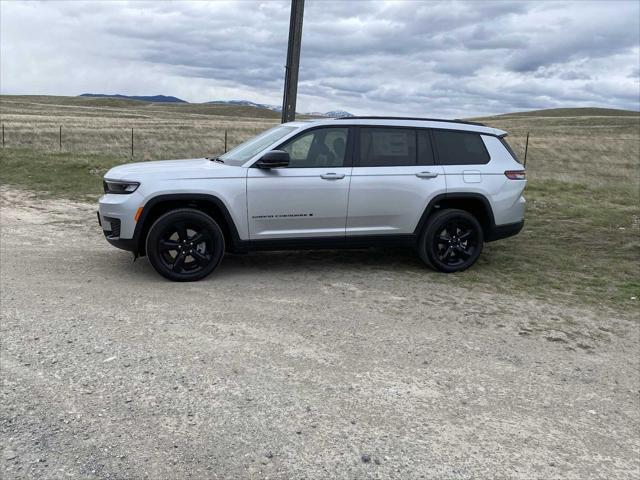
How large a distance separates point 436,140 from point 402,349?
3.15 metres

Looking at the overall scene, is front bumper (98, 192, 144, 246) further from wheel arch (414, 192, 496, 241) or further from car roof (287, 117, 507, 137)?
wheel arch (414, 192, 496, 241)

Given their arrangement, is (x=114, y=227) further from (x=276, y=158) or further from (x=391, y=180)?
(x=391, y=180)

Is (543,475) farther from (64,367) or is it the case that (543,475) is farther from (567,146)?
(567,146)

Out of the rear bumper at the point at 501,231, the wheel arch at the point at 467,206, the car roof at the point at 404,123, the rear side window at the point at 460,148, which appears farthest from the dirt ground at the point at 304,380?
the car roof at the point at 404,123

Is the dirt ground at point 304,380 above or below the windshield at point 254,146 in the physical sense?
below

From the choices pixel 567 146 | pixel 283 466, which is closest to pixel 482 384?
pixel 283 466

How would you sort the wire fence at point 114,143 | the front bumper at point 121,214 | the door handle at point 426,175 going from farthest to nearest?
1. the wire fence at point 114,143
2. the door handle at point 426,175
3. the front bumper at point 121,214

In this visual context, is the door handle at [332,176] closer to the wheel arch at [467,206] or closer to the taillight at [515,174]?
the wheel arch at [467,206]

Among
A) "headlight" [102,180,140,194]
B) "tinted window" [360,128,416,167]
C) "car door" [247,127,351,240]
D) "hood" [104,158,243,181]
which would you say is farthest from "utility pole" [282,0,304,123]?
"headlight" [102,180,140,194]

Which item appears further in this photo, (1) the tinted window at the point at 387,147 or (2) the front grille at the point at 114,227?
(1) the tinted window at the point at 387,147

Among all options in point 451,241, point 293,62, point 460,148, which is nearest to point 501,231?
point 451,241

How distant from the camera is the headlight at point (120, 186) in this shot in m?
5.92

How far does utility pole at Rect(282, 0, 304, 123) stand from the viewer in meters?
9.84

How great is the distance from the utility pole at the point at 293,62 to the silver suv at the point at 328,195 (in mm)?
3299
